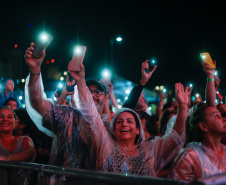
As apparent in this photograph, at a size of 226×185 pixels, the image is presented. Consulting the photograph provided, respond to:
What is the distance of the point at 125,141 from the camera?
2.28m

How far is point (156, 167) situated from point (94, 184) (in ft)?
3.11

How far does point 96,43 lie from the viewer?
12312 millimetres

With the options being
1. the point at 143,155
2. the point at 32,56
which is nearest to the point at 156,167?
the point at 143,155

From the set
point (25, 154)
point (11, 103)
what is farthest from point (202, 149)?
point (11, 103)

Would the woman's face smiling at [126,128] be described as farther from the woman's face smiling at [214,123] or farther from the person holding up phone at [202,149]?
the woman's face smiling at [214,123]

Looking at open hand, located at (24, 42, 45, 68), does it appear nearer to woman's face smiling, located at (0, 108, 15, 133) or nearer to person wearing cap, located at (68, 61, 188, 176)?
person wearing cap, located at (68, 61, 188, 176)

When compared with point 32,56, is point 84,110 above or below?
below

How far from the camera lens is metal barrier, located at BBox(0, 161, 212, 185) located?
50.5 inches

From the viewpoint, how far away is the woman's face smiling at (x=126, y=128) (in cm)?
227

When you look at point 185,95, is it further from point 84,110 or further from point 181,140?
point 84,110

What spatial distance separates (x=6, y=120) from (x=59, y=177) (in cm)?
152

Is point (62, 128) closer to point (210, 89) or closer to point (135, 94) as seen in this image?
point (135, 94)

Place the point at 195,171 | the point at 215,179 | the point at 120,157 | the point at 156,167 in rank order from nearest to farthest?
the point at 215,179
the point at 195,171
the point at 120,157
the point at 156,167

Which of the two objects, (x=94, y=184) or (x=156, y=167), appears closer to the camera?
(x=94, y=184)
